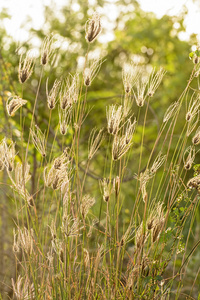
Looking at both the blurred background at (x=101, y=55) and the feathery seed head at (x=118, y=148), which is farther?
the blurred background at (x=101, y=55)

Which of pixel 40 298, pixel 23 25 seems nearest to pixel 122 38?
pixel 23 25

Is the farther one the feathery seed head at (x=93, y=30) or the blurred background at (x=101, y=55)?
the blurred background at (x=101, y=55)

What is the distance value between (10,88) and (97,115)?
1.15m

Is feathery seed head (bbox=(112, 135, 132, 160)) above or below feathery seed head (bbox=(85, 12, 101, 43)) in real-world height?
below

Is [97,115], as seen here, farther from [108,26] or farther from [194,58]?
[194,58]

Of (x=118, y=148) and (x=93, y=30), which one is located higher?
(x=93, y=30)

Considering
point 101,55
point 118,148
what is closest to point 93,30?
point 118,148

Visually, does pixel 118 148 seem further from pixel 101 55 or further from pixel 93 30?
pixel 101 55

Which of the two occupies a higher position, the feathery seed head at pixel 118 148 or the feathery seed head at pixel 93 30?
the feathery seed head at pixel 93 30

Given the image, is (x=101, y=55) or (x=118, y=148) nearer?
→ (x=118, y=148)

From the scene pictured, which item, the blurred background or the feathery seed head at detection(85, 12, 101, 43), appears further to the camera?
the blurred background

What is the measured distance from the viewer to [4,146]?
1205 millimetres

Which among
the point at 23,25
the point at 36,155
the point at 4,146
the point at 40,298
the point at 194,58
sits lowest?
the point at 40,298

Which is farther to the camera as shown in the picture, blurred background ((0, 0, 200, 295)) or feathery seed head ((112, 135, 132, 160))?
blurred background ((0, 0, 200, 295))
